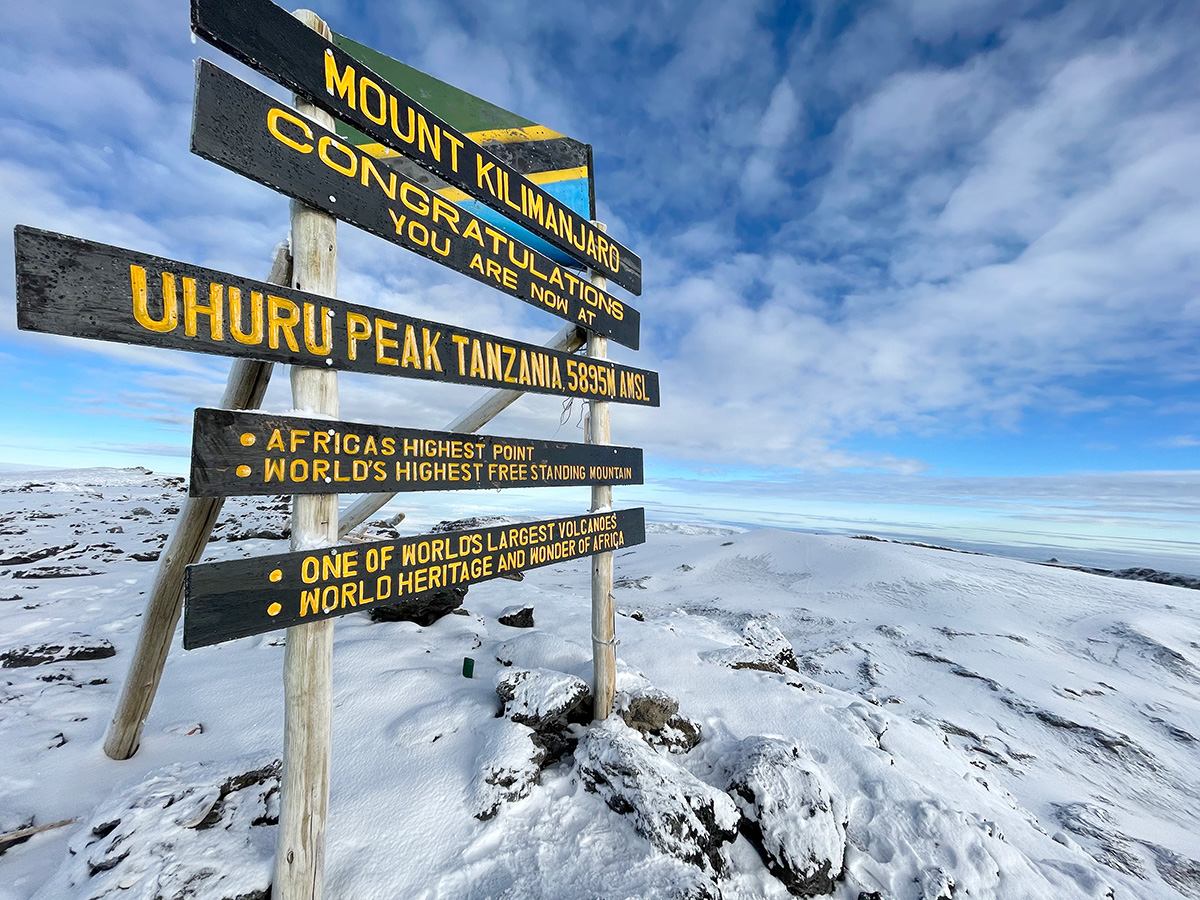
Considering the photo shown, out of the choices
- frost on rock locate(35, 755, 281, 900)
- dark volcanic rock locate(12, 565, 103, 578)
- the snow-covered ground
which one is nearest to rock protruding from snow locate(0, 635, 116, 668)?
the snow-covered ground

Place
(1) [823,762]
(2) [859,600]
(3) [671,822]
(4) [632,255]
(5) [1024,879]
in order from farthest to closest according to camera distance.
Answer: (2) [859,600], (4) [632,255], (1) [823,762], (5) [1024,879], (3) [671,822]

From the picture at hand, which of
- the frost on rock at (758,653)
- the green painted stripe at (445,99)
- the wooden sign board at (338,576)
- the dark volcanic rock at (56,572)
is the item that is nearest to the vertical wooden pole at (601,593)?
the wooden sign board at (338,576)

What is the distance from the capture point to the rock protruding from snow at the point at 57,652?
15.8 ft

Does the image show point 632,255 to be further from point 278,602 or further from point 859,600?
point 859,600

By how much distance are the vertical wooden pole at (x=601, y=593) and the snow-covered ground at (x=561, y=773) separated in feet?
0.82

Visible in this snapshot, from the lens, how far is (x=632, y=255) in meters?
4.78

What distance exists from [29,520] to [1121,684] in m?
29.2

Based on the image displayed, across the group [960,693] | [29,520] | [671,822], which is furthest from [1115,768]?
[29,520]

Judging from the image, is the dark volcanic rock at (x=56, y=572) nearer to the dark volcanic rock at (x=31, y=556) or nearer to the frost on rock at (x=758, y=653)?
the dark volcanic rock at (x=31, y=556)

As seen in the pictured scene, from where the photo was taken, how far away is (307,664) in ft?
7.72

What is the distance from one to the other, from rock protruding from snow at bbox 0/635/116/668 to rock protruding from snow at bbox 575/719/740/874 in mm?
5592

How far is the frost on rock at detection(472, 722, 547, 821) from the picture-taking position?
125 inches

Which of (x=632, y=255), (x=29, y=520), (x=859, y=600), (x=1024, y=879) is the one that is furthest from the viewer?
(x=29, y=520)

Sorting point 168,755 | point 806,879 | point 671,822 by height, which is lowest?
point 806,879
